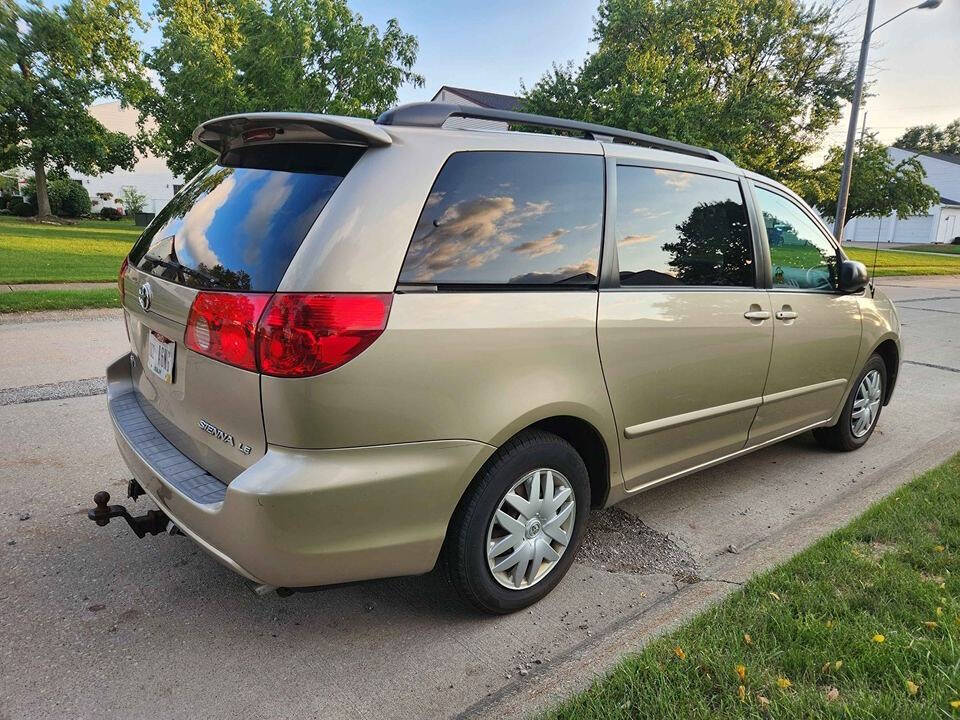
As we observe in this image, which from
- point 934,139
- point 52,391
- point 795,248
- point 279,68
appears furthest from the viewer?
point 934,139

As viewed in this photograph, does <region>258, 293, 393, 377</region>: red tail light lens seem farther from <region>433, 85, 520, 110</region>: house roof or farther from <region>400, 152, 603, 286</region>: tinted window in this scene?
<region>433, 85, 520, 110</region>: house roof

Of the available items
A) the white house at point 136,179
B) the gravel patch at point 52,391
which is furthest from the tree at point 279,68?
the white house at point 136,179

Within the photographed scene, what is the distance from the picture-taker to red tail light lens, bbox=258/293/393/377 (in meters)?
1.98

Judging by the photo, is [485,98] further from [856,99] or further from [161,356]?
[161,356]

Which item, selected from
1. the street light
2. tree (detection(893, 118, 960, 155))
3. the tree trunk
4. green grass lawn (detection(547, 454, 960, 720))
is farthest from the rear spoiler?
tree (detection(893, 118, 960, 155))

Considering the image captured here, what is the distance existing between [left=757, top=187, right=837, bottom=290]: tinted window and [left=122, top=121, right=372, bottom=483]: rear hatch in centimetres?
242

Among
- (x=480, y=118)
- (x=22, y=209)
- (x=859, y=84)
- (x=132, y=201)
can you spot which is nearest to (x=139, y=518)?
(x=480, y=118)

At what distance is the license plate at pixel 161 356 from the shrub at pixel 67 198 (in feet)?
136

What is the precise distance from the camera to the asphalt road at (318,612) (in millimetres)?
2172

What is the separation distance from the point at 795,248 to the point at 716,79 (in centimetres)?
2855

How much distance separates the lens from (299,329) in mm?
1979

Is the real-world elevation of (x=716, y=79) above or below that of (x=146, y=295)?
above

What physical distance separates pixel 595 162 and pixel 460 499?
1.45m

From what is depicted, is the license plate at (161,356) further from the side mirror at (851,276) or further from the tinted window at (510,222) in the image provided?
the side mirror at (851,276)
